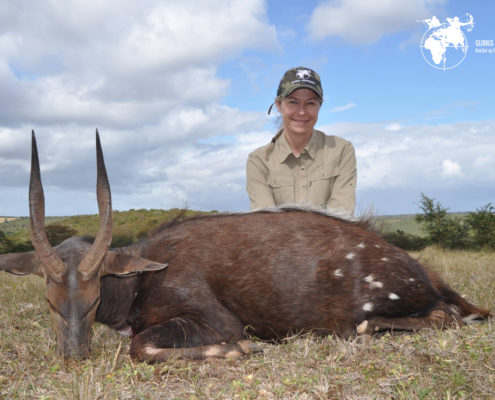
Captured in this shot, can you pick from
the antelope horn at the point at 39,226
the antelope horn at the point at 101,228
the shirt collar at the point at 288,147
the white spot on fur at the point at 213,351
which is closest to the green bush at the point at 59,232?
the shirt collar at the point at 288,147

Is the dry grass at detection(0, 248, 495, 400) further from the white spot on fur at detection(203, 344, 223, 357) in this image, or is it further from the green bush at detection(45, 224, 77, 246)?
the green bush at detection(45, 224, 77, 246)

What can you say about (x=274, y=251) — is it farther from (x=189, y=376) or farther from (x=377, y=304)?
(x=189, y=376)

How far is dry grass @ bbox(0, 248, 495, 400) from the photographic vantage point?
117 inches

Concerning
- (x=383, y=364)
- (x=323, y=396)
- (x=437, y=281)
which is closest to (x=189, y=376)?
(x=323, y=396)

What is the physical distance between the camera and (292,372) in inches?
130

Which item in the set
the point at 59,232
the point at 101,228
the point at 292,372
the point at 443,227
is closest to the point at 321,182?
the point at 101,228

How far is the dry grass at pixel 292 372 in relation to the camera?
9.77 feet

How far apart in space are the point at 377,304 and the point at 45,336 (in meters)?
3.03

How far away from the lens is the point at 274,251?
4293mm

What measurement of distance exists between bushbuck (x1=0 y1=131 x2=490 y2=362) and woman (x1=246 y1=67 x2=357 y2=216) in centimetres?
164

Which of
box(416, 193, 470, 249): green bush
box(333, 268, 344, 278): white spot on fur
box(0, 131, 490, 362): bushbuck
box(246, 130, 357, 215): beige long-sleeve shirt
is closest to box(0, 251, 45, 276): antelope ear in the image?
box(0, 131, 490, 362): bushbuck

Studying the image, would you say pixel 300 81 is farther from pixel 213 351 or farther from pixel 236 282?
pixel 213 351

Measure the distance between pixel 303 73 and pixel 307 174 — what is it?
1.24 metres

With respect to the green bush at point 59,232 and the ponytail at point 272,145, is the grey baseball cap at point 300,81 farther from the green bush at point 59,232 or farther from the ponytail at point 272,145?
the green bush at point 59,232
